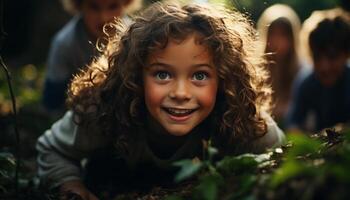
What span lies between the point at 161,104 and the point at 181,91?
0.56 feet

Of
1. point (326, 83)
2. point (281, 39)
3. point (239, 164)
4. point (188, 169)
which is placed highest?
point (188, 169)

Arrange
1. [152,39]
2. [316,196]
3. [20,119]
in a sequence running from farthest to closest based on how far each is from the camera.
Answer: [20,119], [152,39], [316,196]

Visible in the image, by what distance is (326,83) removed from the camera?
295 inches

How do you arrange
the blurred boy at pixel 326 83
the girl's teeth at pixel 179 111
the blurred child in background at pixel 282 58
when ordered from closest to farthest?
the girl's teeth at pixel 179 111 < the blurred boy at pixel 326 83 < the blurred child in background at pixel 282 58

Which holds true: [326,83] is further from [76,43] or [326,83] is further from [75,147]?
[75,147]

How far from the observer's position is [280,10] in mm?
9727

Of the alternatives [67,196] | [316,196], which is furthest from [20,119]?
[316,196]

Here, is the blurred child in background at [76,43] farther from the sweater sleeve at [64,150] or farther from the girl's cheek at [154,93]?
the girl's cheek at [154,93]

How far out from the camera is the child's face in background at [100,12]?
701 cm

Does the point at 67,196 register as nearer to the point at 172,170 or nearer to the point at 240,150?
the point at 172,170

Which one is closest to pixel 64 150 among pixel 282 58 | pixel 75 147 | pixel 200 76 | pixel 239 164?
pixel 75 147

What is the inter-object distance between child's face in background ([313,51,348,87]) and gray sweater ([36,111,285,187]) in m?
2.84

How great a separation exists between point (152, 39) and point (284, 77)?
5.19m

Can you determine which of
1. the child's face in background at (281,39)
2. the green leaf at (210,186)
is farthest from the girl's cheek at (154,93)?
the child's face in background at (281,39)
